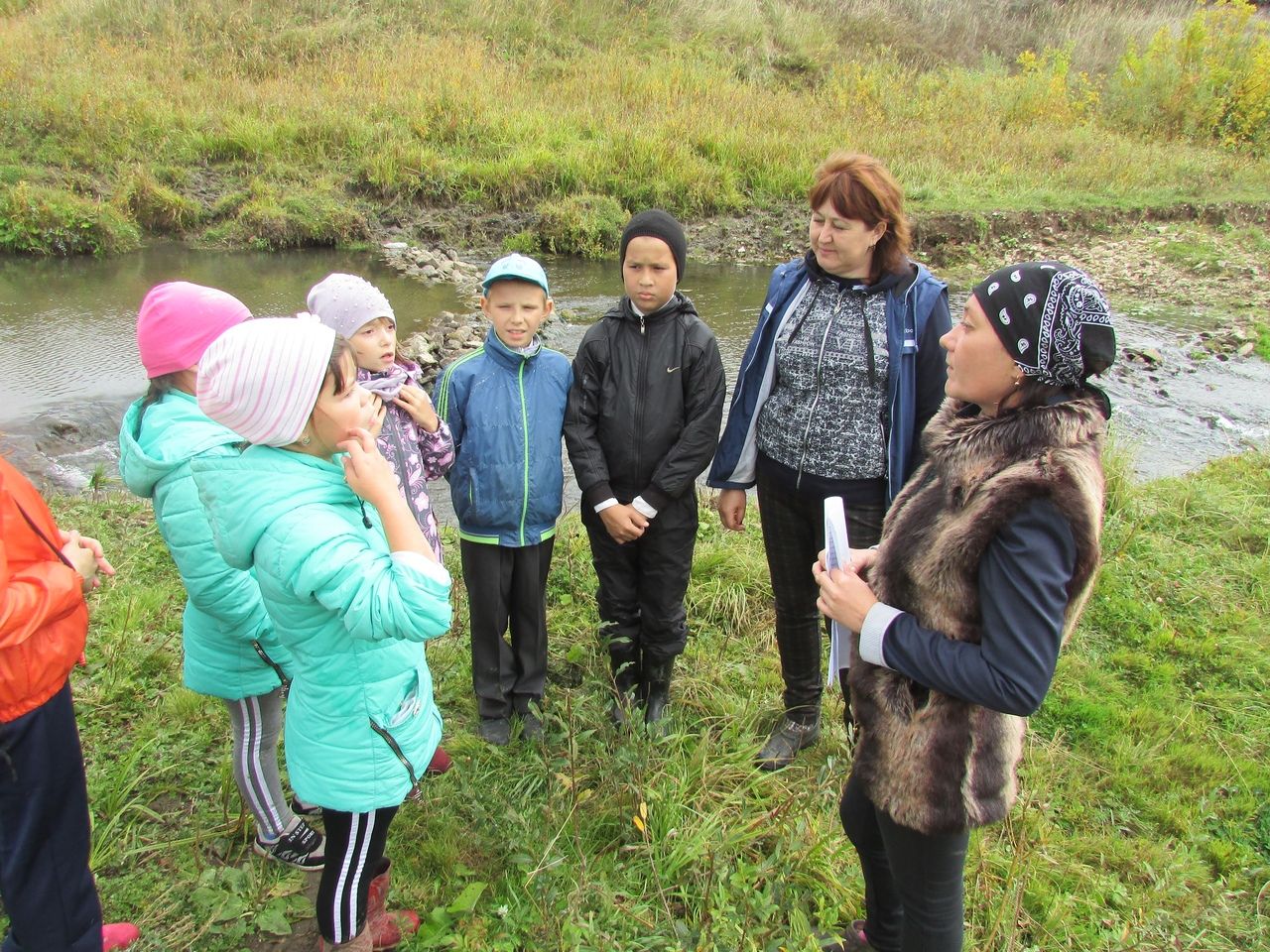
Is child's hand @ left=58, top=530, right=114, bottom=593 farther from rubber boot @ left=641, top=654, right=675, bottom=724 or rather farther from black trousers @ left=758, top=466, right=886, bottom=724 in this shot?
black trousers @ left=758, top=466, right=886, bottom=724

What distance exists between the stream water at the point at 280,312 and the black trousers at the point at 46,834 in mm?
4136

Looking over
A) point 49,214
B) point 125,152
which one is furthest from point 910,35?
point 49,214

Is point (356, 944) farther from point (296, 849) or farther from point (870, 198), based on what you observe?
point (870, 198)

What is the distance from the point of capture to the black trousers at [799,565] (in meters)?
2.75

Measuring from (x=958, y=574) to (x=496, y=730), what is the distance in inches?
74.4

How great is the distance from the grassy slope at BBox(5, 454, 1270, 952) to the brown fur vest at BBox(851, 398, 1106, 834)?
1.84 ft

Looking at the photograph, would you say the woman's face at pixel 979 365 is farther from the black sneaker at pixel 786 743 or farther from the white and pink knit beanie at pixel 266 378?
the black sneaker at pixel 786 743

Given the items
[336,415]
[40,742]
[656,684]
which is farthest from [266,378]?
[656,684]

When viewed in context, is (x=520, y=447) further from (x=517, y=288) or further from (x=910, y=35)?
(x=910, y=35)

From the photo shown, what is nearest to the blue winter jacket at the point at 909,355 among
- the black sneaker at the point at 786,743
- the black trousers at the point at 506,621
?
the black sneaker at the point at 786,743

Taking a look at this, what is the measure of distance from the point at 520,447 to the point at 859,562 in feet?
4.07

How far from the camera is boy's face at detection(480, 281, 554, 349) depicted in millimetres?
2691

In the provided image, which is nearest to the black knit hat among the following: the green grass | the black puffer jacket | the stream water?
the black puffer jacket

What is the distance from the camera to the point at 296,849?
2.34 m
